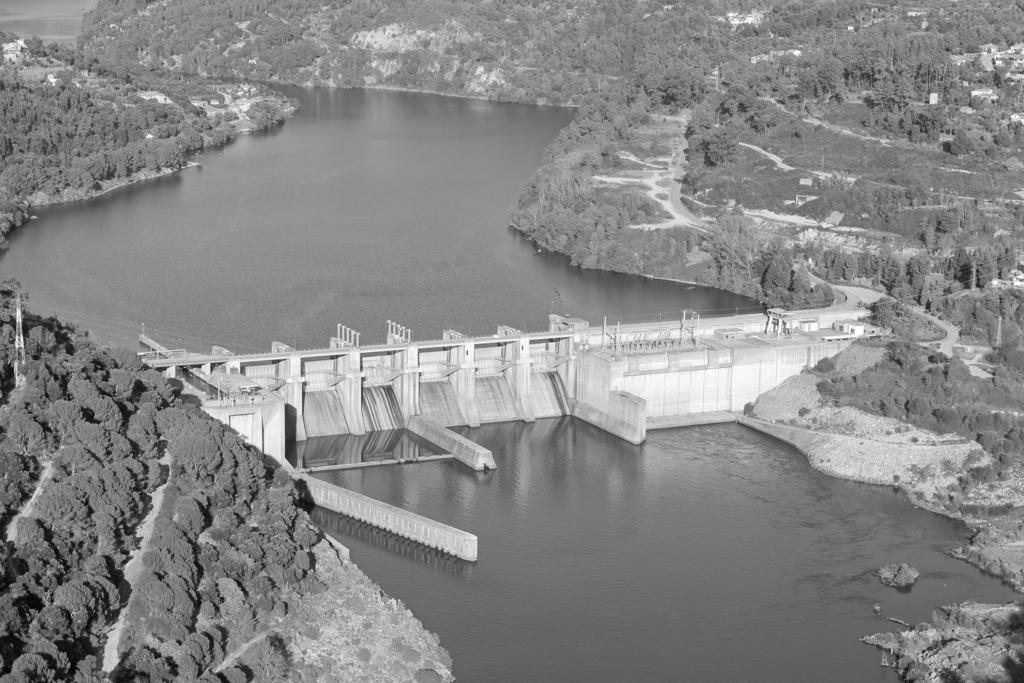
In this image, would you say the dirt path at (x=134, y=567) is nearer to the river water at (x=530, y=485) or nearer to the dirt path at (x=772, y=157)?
the river water at (x=530, y=485)

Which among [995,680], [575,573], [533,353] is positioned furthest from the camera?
[533,353]

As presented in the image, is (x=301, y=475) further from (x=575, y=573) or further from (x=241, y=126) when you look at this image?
(x=241, y=126)

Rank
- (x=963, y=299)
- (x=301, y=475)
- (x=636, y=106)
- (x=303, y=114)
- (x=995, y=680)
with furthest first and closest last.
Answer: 1. (x=303, y=114)
2. (x=636, y=106)
3. (x=963, y=299)
4. (x=301, y=475)
5. (x=995, y=680)

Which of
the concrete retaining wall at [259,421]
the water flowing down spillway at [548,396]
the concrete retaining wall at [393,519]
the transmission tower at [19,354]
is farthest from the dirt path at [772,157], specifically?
the transmission tower at [19,354]

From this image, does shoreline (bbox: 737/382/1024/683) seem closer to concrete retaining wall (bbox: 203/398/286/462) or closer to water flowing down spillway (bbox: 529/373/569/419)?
water flowing down spillway (bbox: 529/373/569/419)

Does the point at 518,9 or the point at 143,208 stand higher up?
the point at 518,9

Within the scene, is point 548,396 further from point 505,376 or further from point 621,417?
point 621,417

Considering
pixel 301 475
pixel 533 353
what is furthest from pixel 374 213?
pixel 301 475
